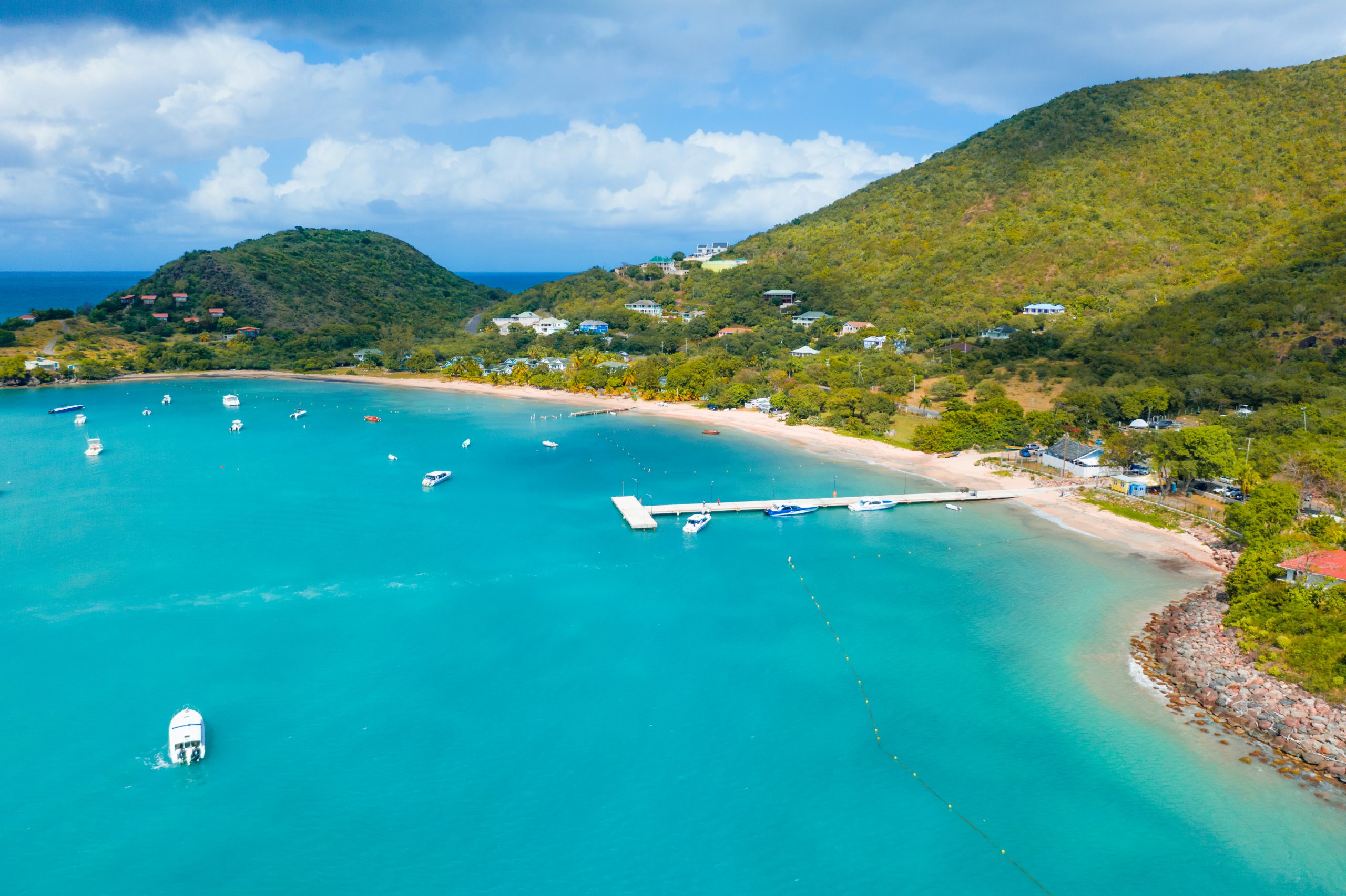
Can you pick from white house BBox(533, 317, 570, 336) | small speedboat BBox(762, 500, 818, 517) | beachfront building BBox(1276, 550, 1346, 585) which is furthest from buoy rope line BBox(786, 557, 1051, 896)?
white house BBox(533, 317, 570, 336)

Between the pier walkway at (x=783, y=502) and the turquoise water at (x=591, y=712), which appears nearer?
the turquoise water at (x=591, y=712)

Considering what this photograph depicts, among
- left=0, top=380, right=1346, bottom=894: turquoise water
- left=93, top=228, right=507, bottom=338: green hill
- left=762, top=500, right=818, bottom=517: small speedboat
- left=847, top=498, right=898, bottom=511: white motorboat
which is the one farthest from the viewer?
left=93, top=228, right=507, bottom=338: green hill

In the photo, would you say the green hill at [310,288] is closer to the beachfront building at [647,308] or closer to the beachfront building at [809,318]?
the beachfront building at [647,308]

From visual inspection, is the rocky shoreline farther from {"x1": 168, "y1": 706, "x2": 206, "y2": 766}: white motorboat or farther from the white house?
the white house

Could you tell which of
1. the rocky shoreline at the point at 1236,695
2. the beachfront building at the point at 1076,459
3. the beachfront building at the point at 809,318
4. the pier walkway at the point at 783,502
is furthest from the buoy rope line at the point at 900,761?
the beachfront building at the point at 809,318

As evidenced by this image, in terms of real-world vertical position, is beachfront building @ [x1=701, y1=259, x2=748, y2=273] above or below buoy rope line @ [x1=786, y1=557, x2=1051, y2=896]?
above

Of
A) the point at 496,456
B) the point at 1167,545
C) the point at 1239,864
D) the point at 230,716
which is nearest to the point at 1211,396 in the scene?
the point at 1167,545

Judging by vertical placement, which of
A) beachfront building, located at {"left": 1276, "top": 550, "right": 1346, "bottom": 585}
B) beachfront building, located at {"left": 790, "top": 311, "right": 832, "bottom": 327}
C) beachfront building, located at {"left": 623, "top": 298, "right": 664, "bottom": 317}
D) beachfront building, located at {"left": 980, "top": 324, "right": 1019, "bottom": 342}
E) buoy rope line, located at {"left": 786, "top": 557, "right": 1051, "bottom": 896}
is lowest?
buoy rope line, located at {"left": 786, "top": 557, "right": 1051, "bottom": 896}
